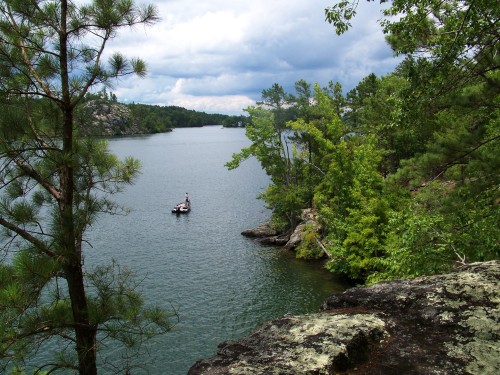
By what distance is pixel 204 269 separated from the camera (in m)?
26.4

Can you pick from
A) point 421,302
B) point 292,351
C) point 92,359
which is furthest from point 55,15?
point 421,302

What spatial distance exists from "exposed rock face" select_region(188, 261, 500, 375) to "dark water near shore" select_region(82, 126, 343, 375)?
219 inches

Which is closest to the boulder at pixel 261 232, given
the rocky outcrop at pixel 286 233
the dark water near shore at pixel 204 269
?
the rocky outcrop at pixel 286 233

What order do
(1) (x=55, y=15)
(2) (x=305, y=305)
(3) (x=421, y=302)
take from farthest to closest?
1. (2) (x=305, y=305)
2. (1) (x=55, y=15)
3. (3) (x=421, y=302)

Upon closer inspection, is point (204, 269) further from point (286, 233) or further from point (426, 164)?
point (426, 164)

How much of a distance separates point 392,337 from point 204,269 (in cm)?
2362

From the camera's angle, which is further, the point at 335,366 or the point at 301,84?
the point at 301,84

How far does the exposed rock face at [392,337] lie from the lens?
303cm

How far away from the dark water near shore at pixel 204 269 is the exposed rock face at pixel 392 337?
5.57 meters

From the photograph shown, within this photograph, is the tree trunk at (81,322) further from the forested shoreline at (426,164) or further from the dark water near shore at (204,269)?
the forested shoreline at (426,164)

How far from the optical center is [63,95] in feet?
20.9

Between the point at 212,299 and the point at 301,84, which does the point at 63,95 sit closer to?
the point at 212,299

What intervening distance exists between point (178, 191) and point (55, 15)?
4810cm

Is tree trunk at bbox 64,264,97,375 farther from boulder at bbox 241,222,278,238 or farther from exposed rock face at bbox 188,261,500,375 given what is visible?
boulder at bbox 241,222,278,238
